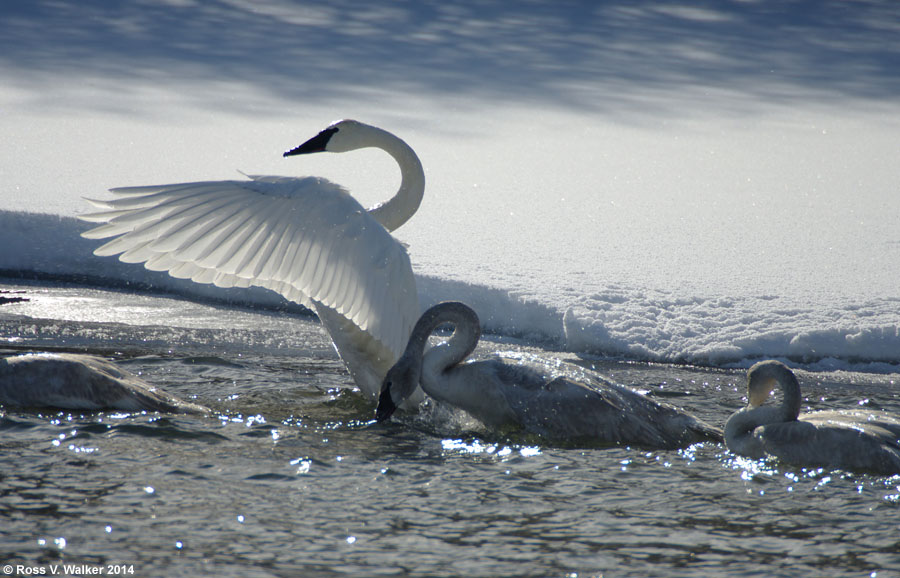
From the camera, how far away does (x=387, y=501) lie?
3633 mm

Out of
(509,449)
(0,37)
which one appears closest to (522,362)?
(509,449)

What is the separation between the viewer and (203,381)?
18.1 ft

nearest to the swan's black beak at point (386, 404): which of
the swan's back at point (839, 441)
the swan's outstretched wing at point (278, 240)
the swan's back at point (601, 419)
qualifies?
the swan's outstretched wing at point (278, 240)

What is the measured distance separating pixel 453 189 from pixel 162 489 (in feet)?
22.5

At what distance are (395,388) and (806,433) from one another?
1879 mm

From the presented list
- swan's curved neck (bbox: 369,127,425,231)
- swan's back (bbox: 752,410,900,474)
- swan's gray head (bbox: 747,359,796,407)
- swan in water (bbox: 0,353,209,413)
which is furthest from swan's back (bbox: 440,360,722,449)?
swan in water (bbox: 0,353,209,413)

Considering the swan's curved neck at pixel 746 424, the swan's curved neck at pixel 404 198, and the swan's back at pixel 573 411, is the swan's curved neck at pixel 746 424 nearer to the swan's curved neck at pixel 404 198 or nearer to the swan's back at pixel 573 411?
the swan's back at pixel 573 411

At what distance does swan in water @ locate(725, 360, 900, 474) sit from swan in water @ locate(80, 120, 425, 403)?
5.61ft

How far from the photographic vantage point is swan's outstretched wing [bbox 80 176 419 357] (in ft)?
15.5

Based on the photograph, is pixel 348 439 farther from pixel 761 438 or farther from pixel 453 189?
pixel 453 189

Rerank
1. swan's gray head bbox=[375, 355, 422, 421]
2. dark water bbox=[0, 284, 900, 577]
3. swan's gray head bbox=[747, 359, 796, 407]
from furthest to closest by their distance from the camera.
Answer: swan's gray head bbox=[375, 355, 422, 421] < swan's gray head bbox=[747, 359, 796, 407] < dark water bbox=[0, 284, 900, 577]

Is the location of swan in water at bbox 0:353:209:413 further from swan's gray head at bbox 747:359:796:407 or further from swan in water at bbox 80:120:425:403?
swan's gray head at bbox 747:359:796:407

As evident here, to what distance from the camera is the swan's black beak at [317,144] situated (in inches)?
238

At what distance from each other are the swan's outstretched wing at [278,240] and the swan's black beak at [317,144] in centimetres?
106
